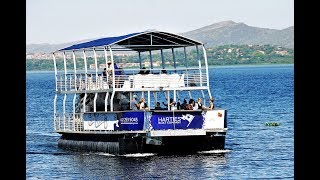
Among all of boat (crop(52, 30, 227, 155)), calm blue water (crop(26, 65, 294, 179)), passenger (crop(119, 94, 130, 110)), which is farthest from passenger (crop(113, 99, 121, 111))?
calm blue water (crop(26, 65, 294, 179))


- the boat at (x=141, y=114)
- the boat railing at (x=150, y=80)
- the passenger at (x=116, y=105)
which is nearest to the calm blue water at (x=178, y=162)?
the boat at (x=141, y=114)

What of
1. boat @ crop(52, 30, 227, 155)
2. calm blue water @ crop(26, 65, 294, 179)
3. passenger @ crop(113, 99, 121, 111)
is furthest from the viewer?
passenger @ crop(113, 99, 121, 111)

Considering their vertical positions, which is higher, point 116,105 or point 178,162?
point 116,105

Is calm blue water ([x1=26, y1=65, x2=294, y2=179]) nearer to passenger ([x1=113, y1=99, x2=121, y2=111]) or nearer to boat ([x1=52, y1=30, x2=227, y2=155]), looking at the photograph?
boat ([x1=52, y1=30, x2=227, y2=155])

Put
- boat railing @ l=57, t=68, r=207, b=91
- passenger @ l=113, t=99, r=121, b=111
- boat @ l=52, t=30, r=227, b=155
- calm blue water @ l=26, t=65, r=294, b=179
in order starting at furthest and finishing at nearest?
passenger @ l=113, t=99, r=121, b=111 < boat railing @ l=57, t=68, r=207, b=91 < boat @ l=52, t=30, r=227, b=155 < calm blue water @ l=26, t=65, r=294, b=179

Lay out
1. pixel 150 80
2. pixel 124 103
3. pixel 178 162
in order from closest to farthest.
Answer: pixel 178 162 → pixel 150 80 → pixel 124 103

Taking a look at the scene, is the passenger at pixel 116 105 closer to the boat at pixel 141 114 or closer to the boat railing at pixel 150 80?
the boat at pixel 141 114

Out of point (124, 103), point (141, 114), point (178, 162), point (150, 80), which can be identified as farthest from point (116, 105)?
point (178, 162)

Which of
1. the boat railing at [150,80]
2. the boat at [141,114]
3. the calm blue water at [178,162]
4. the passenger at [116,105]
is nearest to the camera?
the calm blue water at [178,162]

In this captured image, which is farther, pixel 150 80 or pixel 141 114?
pixel 150 80

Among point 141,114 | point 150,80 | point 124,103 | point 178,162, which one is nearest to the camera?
point 178,162

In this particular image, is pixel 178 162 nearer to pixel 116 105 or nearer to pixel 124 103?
pixel 124 103
